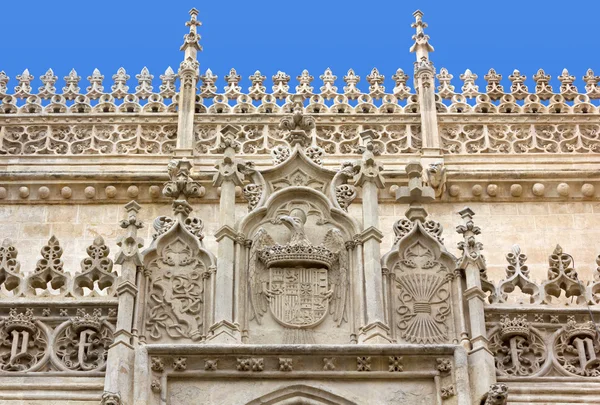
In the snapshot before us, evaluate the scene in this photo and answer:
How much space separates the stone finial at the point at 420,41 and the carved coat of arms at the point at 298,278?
7198mm

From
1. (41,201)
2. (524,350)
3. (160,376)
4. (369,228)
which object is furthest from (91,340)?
(41,201)

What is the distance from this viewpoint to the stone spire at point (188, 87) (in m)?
19.9

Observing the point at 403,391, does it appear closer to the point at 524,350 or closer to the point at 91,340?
the point at 524,350

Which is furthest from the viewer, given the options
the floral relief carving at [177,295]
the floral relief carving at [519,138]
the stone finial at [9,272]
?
the floral relief carving at [519,138]

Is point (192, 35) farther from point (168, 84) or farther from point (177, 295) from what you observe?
point (177, 295)

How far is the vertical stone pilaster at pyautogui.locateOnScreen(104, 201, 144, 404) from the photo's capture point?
13.0 meters

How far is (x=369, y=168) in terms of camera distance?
48.2 feet

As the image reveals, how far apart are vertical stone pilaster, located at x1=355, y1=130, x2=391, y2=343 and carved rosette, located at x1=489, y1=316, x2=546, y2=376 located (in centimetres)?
113

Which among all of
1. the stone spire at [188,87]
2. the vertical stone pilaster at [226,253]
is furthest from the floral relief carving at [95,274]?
the stone spire at [188,87]

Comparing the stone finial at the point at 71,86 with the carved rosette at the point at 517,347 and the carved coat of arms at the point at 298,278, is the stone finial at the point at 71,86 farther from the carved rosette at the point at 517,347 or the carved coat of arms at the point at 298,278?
the carved rosette at the point at 517,347

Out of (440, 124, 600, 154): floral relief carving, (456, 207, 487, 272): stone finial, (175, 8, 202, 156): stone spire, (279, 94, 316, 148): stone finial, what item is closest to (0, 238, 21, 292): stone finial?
(279, 94, 316, 148): stone finial

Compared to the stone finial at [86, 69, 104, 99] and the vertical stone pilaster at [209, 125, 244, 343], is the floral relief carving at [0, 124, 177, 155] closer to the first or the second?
the stone finial at [86, 69, 104, 99]

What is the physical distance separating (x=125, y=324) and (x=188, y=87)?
758 centimetres

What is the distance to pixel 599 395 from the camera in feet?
44.4
